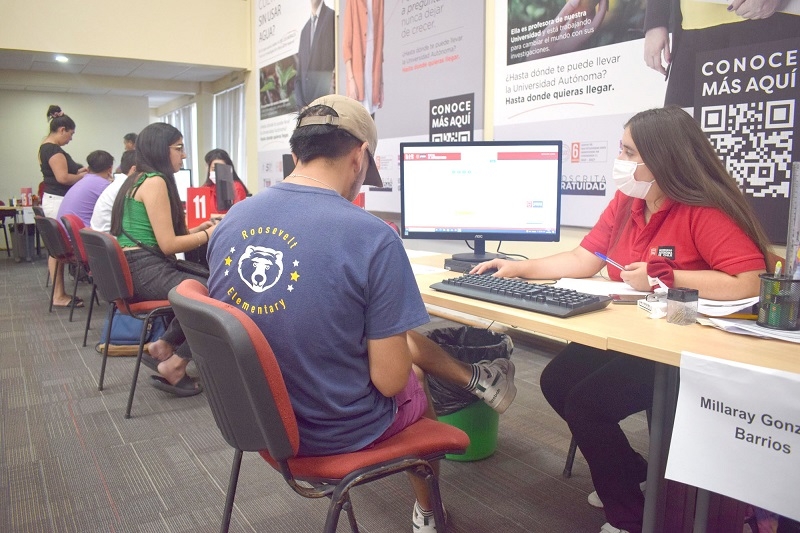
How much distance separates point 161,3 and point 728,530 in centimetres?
654

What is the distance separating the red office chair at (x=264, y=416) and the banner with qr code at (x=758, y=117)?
1.65m

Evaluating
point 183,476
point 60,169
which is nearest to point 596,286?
point 183,476

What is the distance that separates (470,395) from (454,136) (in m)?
2.15

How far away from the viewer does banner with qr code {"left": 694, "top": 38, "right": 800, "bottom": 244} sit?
2.14m

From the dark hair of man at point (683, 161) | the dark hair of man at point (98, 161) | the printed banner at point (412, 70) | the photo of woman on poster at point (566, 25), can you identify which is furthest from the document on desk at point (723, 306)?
the dark hair of man at point (98, 161)

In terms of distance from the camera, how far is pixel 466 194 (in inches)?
84.5

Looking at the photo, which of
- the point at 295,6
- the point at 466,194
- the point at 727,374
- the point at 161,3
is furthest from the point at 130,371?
the point at 161,3

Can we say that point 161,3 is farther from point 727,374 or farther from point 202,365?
point 727,374

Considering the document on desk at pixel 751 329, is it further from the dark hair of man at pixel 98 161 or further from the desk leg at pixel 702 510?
the dark hair of man at pixel 98 161

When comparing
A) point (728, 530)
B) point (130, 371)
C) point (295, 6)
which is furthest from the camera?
point (295, 6)

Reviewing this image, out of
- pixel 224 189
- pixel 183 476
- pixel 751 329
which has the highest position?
pixel 224 189

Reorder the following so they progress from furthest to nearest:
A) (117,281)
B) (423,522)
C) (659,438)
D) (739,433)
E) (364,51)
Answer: (364,51), (117,281), (423,522), (659,438), (739,433)

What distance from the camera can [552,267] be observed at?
1.85 metres

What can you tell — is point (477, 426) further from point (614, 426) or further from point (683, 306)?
point (683, 306)
